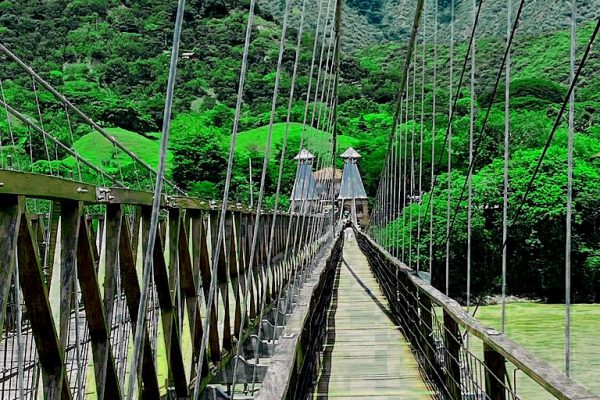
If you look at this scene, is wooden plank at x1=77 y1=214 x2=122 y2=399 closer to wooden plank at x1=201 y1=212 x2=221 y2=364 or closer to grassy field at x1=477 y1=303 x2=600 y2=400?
wooden plank at x1=201 y1=212 x2=221 y2=364

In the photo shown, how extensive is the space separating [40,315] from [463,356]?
7.18 feet

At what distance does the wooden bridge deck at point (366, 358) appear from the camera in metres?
5.23

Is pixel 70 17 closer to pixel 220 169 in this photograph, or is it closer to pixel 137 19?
pixel 137 19

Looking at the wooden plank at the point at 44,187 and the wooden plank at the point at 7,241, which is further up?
the wooden plank at the point at 44,187

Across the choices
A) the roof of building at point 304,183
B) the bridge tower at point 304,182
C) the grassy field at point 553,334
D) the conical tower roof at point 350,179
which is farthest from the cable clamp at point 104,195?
the conical tower roof at point 350,179

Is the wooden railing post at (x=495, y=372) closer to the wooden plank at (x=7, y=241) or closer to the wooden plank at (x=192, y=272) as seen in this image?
the wooden plank at (x=7, y=241)

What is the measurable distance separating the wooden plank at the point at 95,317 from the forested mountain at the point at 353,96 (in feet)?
30.2

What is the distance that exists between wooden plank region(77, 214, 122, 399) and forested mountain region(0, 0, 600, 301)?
9.22 metres

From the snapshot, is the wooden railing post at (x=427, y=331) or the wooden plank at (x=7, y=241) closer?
the wooden plank at (x=7, y=241)

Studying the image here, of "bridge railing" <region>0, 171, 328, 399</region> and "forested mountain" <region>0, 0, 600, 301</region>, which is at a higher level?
"forested mountain" <region>0, 0, 600, 301</region>

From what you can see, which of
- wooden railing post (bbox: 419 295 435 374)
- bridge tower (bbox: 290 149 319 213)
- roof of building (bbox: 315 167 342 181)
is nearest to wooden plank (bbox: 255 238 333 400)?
wooden railing post (bbox: 419 295 435 374)

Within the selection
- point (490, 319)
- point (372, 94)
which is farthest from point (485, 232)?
point (372, 94)

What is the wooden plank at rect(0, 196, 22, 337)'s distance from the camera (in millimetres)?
1974

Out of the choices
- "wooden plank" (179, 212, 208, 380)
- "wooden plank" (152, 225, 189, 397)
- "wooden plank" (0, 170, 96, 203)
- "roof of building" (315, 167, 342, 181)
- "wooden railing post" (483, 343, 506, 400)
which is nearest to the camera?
"wooden plank" (0, 170, 96, 203)
